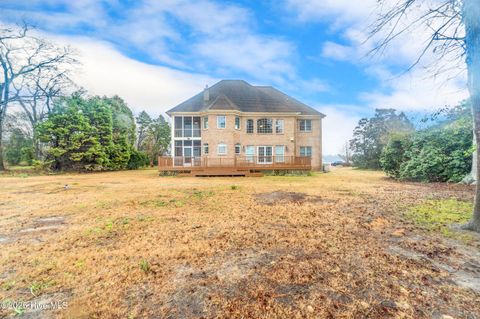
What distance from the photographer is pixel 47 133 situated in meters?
23.2

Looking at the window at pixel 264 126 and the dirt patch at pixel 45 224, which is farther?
the window at pixel 264 126

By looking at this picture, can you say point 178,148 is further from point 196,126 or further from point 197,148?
point 196,126

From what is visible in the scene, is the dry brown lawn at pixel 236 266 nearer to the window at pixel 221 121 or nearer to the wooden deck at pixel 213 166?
the wooden deck at pixel 213 166

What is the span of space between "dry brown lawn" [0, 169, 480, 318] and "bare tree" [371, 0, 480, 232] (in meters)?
2.67

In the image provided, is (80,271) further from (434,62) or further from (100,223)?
(434,62)

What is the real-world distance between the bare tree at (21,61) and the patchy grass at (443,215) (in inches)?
1339

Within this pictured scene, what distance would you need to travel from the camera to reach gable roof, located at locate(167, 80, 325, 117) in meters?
23.4

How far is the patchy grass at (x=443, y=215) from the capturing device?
4.89 m

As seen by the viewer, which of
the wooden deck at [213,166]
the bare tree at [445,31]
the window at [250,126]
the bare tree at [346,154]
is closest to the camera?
the bare tree at [445,31]

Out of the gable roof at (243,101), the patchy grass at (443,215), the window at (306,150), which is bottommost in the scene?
the patchy grass at (443,215)

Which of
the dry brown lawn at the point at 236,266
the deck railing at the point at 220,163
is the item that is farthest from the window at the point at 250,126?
the dry brown lawn at the point at 236,266

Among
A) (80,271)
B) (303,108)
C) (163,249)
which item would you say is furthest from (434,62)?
(303,108)

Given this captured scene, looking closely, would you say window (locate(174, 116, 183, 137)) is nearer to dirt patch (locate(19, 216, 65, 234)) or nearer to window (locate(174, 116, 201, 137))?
window (locate(174, 116, 201, 137))

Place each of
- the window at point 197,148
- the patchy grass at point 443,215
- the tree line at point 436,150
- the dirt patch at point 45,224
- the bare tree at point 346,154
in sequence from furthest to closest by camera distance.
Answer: the bare tree at point 346,154
the window at point 197,148
the tree line at point 436,150
the dirt patch at point 45,224
the patchy grass at point 443,215
